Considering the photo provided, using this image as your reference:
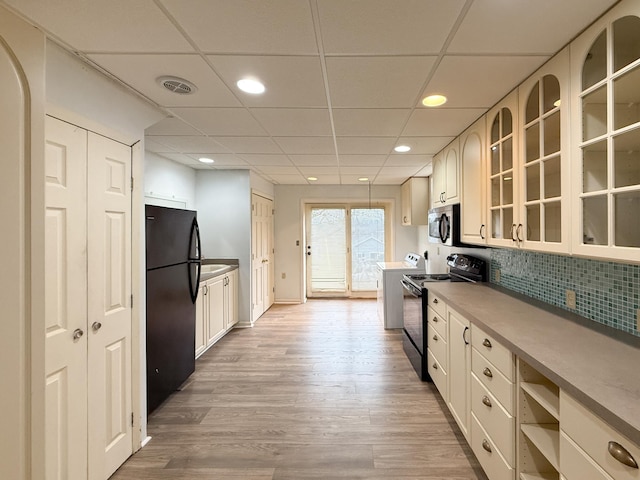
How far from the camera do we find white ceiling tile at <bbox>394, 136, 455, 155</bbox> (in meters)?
2.85

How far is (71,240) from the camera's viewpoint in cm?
150

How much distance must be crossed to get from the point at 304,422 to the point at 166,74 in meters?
2.42

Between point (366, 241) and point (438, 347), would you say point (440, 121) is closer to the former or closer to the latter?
point (438, 347)

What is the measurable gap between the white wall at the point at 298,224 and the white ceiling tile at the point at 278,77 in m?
3.77

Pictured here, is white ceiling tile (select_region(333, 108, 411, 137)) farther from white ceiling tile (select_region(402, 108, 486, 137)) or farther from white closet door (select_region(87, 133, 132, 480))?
white closet door (select_region(87, 133, 132, 480))

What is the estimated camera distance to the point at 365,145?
305 centimetres

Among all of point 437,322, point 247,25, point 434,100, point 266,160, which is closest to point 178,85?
point 247,25

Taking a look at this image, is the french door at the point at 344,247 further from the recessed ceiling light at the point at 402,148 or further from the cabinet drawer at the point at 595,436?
the cabinet drawer at the point at 595,436

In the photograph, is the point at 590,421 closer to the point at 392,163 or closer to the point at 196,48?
the point at 196,48

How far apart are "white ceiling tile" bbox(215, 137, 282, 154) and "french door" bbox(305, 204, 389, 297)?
117 inches

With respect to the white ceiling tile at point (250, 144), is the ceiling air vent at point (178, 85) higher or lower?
lower

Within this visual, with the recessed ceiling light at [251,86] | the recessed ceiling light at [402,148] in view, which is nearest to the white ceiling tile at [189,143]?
the recessed ceiling light at [251,86]

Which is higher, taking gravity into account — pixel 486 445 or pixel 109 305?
pixel 109 305

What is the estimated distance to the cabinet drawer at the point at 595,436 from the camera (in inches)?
32.3
